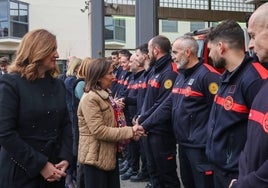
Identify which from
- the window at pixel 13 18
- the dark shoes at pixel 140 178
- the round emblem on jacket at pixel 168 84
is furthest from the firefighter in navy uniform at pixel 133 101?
the window at pixel 13 18

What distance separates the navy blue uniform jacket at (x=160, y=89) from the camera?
17.3 feet

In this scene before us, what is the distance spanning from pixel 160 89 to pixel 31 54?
2507 millimetres

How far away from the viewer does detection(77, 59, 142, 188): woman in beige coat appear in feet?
13.6

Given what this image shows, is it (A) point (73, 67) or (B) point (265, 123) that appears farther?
(A) point (73, 67)

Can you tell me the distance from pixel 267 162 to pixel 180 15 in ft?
38.6

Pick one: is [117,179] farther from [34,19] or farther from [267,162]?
[34,19]

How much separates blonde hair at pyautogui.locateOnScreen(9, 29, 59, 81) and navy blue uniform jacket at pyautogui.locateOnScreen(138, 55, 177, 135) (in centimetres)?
218

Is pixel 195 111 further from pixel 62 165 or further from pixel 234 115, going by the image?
pixel 62 165

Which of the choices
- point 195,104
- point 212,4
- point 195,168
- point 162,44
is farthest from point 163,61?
point 212,4

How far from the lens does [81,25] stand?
115ft

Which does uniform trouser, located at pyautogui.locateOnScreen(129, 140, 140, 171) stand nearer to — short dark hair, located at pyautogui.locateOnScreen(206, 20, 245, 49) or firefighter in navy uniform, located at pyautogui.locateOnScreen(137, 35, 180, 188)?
firefighter in navy uniform, located at pyautogui.locateOnScreen(137, 35, 180, 188)

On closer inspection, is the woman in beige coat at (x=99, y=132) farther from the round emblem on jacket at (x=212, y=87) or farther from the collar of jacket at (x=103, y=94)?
the round emblem on jacket at (x=212, y=87)

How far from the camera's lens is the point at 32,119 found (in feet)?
10.2

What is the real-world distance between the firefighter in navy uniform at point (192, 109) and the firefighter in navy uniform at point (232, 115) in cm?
68
